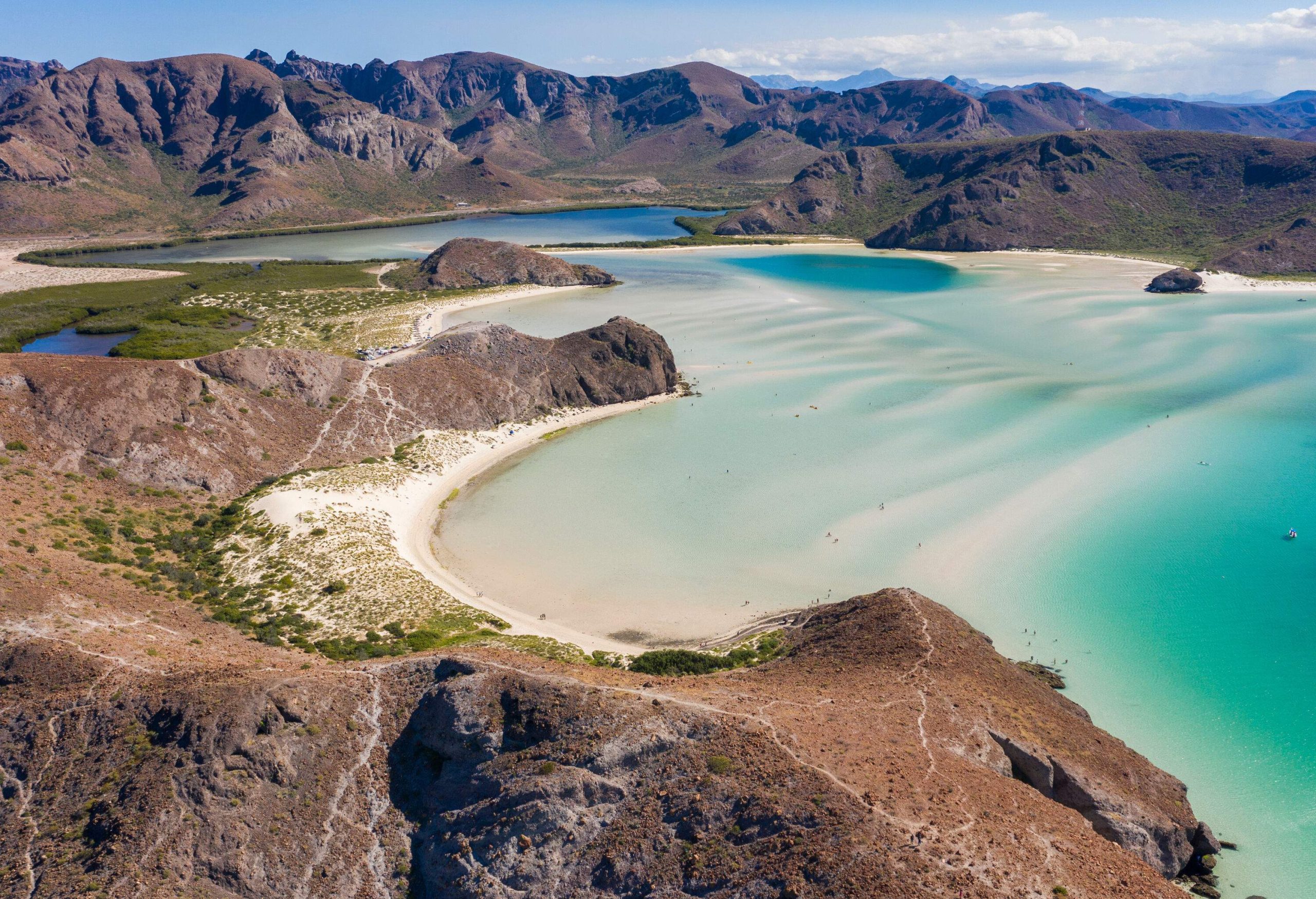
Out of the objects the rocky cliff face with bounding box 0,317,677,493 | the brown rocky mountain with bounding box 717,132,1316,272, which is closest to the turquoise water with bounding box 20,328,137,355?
the rocky cliff face with bounding box 0,317,677,493

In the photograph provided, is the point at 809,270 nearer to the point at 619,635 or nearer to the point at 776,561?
the point at 776,561

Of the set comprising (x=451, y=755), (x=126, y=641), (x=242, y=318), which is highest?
(x=242, y=318)

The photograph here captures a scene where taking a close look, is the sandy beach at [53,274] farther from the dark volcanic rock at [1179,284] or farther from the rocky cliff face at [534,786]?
the dark volcanic rock at [1179,284]

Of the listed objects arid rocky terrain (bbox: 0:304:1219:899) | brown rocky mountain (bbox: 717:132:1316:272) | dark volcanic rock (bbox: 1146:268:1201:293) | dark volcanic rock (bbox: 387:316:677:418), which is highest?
brown rocky mountain (bbox: 717:132:1316:272)

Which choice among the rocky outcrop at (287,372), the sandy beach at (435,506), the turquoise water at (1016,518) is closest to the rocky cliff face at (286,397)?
the rocky outcrop at (287,372)

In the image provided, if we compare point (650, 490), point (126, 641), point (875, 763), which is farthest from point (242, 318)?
point (875, 763)

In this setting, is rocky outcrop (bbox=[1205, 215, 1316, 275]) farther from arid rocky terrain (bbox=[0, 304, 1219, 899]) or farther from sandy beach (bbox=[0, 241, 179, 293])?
sandy beach (bbox=[0, 241, 179, 293])
